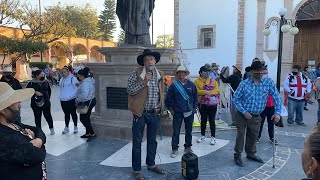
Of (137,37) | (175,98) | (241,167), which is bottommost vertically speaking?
(241,167)

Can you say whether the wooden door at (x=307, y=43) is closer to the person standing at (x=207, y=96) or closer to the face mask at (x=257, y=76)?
the person standing at (x=207, y=96)

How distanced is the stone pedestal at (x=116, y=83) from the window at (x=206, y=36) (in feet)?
53.7

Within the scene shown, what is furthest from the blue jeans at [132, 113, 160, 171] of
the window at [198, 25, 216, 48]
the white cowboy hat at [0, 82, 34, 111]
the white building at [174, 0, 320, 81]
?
the window at [198, 25, 216, 48]

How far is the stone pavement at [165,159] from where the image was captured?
440 centimetres

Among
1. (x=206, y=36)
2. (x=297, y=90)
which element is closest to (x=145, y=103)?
(x=297, y=90)

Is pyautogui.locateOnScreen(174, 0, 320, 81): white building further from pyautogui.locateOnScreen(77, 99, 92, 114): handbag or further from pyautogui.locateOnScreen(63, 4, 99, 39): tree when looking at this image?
pyautogui.locateOnScreen(63, 4, 99, 39): tree

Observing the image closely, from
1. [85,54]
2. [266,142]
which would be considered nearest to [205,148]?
[266,142]

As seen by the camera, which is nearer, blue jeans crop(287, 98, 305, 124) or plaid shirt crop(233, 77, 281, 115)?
plaid shirt crop(233, 77, 281, 115)

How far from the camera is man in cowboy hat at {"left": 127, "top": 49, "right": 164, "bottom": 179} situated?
420 cm

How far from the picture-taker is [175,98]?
5.09 meters

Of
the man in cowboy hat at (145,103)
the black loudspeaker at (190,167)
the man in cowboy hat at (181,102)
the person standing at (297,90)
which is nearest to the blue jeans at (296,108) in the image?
the person standing at (297,90)

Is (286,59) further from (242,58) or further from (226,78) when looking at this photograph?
(226,78)

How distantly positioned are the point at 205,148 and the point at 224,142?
2.08 feet

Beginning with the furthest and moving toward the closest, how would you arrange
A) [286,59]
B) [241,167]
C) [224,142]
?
[286,59] → [224,142] → [241,167]
